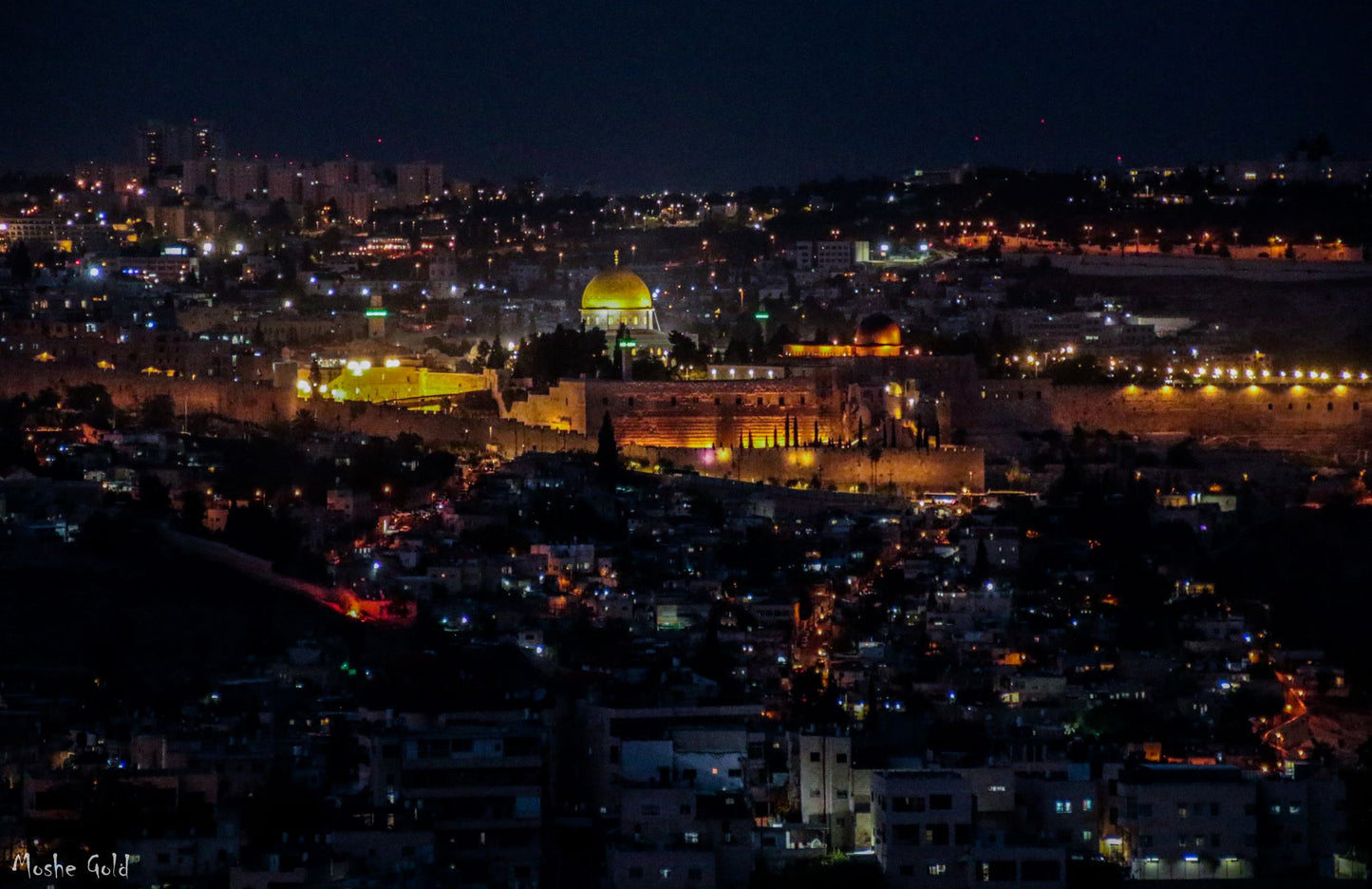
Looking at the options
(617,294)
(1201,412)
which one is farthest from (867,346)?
(617,294)

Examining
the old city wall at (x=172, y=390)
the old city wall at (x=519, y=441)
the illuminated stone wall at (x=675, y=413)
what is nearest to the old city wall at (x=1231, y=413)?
the illuminated stone wall at (x=675, y=413)

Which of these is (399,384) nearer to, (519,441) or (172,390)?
(172,390)

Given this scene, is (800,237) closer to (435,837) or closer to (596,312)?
(596,312)

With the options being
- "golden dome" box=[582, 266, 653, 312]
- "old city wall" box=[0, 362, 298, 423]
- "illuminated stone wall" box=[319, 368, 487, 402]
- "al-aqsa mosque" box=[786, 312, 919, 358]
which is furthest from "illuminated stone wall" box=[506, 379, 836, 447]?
"golden dome" box=[582, 266, 653, 312]

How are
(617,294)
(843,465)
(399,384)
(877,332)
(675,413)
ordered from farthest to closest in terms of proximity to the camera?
(617,294), (877,332), (399,384), (675,413), (843,465)

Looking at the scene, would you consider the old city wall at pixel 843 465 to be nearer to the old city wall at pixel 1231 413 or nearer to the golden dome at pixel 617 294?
the old city wall at pixel 1231 413

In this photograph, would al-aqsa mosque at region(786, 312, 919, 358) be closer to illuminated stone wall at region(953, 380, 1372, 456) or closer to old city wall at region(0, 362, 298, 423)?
illuminated stone wall at region(953, 380, 1372, 456)

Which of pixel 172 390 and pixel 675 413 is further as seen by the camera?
pixel 675 413

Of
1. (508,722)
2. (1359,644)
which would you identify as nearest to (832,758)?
(508,722)
